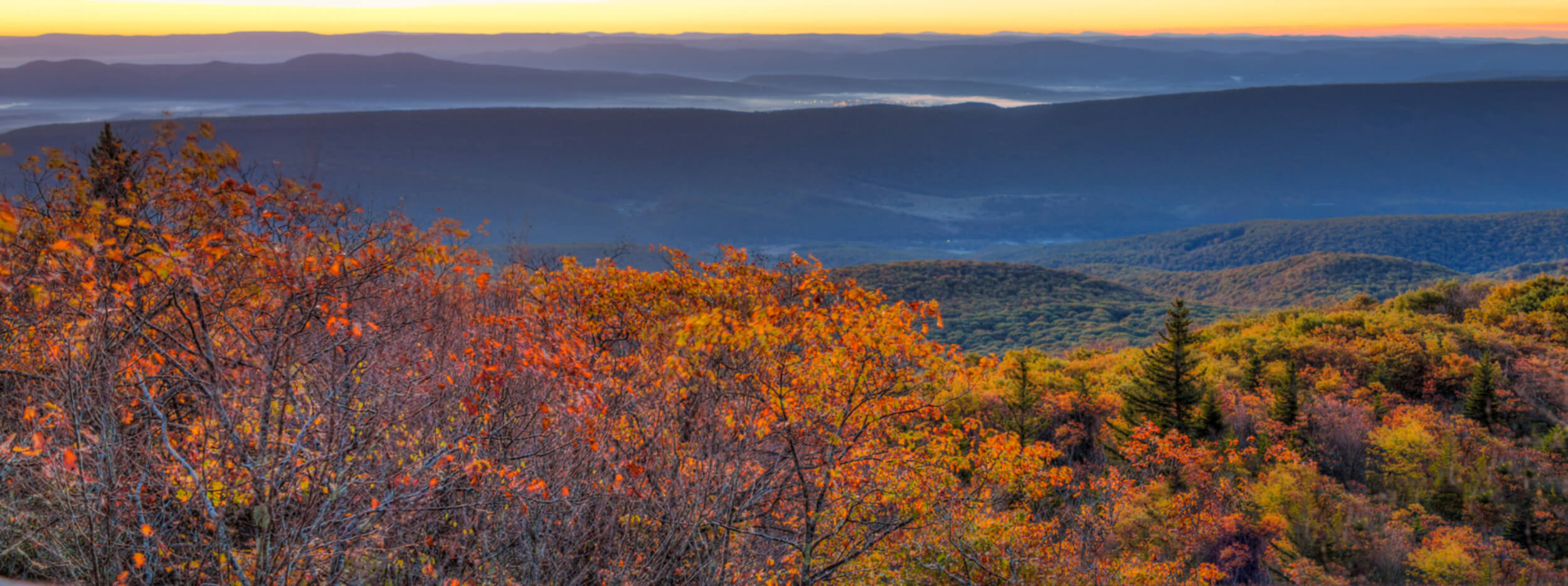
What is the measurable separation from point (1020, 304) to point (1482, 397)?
86.2m

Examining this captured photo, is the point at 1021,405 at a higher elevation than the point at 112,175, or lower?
lower

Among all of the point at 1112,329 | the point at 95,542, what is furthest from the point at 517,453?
the point at 1112,329

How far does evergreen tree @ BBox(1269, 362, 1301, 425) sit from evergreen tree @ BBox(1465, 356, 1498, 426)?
6096mm

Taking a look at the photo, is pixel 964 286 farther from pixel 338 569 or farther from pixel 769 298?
pixel 338 569

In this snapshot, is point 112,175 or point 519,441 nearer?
point 519,441

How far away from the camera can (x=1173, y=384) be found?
2823 centimetres

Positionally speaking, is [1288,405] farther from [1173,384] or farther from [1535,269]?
[1535,269]

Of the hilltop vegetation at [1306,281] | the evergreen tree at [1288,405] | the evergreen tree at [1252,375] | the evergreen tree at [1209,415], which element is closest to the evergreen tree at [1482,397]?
the evergreen tree at [1288,405]

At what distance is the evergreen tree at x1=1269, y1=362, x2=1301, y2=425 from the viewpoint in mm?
28547

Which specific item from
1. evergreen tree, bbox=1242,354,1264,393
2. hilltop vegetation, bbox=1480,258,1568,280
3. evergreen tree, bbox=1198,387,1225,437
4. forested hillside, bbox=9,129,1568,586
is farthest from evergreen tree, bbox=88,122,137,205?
hilltop vegetation, bbox=1480,258,1568,280

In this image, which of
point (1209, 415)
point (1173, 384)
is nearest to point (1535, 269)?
point (1209, 415)

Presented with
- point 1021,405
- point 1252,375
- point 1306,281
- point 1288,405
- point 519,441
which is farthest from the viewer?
point 1306,281

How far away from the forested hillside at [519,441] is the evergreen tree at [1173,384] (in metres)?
3.23

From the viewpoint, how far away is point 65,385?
286 inches
